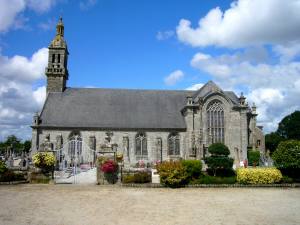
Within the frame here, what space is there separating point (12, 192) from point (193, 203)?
830 centimetres

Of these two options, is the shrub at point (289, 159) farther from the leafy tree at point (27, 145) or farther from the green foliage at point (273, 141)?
the leafy tree at point (27, 145)

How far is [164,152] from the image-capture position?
37344mm

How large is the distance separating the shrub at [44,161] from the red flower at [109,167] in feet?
10.3

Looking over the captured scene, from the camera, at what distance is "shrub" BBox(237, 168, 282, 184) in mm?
18312

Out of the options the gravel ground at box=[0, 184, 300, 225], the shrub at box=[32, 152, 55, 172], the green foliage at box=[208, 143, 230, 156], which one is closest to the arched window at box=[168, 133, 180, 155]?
the green foliage at box=[208, 143, 230, 156]

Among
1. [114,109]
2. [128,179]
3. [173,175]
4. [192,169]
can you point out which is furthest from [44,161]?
[114,109]

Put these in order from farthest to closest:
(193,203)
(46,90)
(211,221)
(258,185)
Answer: (46,90), (258,185), (193,203), (211,221)

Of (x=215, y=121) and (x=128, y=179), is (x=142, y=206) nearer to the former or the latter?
(x=128, y=179)

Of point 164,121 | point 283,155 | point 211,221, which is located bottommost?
point 211,221

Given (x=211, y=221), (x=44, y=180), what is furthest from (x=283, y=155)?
(x=44, y=180)

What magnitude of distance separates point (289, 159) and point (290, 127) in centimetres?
5393

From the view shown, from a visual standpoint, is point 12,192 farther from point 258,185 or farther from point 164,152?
point 164,152

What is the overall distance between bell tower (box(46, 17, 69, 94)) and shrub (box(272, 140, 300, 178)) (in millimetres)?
28182

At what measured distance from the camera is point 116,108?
39469 mm
